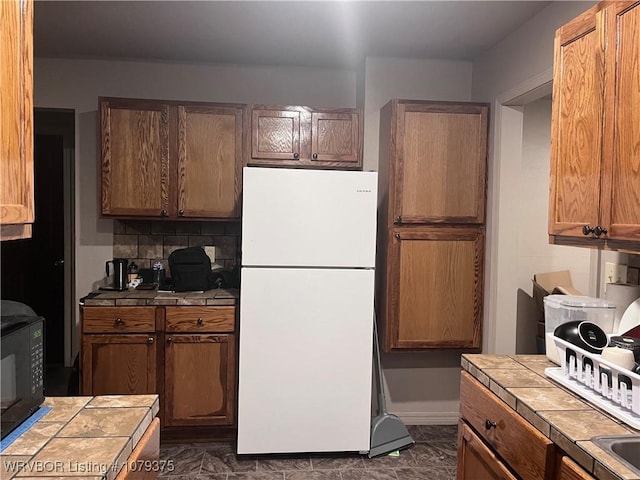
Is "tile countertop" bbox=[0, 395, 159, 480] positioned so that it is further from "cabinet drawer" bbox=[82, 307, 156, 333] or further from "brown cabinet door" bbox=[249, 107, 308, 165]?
"brown cabinet door" bbox=[249, 107, 308, 165]

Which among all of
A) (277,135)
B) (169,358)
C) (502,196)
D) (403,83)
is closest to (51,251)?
(169,358)

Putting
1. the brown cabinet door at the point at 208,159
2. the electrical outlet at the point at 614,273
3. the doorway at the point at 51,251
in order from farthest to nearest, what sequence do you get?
the doorway at the point at 51,251, the brown cabinet door at the point at 208,159, the electrical outlet at the point at 614,273

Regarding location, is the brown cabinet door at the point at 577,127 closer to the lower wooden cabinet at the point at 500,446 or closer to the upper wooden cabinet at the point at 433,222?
the lower wooden cabinet at the point at 500,446

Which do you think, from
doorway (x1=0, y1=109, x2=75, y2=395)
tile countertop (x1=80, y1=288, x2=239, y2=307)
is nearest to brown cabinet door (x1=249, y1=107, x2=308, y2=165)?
tile countertop (x1=80, y1=288, x2=239, y2=307)

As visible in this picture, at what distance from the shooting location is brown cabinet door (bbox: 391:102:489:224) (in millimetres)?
3051

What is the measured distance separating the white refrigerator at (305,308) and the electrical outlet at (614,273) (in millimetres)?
1162

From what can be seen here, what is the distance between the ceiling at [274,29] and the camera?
2.56 meters

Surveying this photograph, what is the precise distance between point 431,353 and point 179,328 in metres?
1.66

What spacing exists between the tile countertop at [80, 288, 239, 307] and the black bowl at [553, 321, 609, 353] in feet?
6.12

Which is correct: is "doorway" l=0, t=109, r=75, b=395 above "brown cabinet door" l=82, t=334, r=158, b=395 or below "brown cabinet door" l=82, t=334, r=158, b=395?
above

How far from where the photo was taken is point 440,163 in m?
3.07

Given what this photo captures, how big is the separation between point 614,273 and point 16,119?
2173 mm

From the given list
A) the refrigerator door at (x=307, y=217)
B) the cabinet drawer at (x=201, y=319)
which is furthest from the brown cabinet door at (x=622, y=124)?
the cabinet drawer at (x=201, y=319)

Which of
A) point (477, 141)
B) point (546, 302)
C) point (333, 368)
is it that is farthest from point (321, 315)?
point (477, 141)
